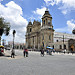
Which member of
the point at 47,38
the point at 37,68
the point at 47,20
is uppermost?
the point at 47,20

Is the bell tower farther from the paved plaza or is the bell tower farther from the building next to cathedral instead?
the paved plaza

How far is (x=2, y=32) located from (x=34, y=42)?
183ft

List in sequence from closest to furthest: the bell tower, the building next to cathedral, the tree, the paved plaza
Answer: the paved plaza, the tree, the building next to cathedral, the bell tower

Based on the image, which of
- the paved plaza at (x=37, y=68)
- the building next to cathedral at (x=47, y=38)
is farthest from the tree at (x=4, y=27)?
the building next to cathedral at (x=47, y=38)

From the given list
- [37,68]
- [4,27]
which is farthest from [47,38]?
[37,68]

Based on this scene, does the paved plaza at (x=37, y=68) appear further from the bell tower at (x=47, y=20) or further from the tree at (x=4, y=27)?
the bell tower at (x=47, y=20)

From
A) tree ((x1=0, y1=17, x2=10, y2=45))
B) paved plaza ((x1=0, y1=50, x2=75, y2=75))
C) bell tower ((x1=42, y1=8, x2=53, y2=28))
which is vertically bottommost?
paved plaza ((x1=0, y1=50, x2=75, y2=75))

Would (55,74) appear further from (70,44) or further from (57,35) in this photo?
(57,35)

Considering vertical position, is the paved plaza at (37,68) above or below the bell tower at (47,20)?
below

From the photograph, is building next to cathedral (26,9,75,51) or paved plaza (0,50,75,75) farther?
building next to cathedral (26,9,75,51)

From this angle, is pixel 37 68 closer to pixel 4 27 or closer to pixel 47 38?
pixel 4 27

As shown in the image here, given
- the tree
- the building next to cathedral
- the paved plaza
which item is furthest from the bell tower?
the paved plaza

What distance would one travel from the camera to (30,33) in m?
89.6

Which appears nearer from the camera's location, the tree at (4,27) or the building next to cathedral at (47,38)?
the tree at (4,27)
